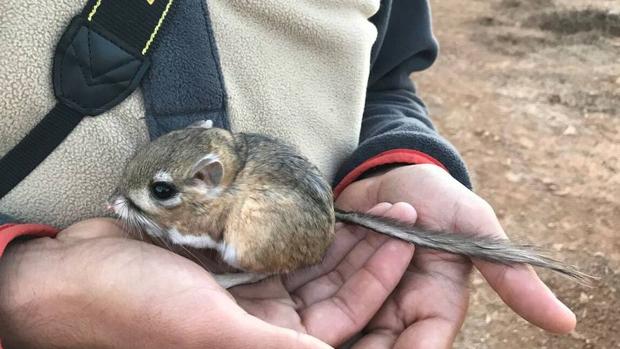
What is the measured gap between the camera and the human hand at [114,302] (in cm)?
124

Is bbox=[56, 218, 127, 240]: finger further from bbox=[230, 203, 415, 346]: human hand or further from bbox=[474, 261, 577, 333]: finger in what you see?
bbox=[474, 261, 577, 333]: finger

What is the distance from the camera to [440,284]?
1.55m

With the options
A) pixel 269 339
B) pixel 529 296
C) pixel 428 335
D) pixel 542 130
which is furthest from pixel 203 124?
pixel 542 130

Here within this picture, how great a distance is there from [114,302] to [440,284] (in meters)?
0.70

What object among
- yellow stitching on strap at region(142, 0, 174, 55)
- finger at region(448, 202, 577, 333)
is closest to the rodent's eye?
yellow stitching on strap at region(142, 0, 174, 55)

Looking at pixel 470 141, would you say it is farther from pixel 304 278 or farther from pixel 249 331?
pixel 249 331

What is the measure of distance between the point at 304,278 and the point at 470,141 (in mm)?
2599

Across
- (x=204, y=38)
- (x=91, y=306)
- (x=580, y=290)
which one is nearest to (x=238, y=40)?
(x=204, y=38)

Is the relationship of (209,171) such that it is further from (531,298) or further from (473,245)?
(531,298)

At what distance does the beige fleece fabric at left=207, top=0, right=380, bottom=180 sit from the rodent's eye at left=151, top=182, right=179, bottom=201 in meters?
0.21

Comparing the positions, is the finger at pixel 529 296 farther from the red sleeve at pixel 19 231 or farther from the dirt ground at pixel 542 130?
the dirt ground at pixel 542 130

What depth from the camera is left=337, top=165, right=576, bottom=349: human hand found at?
1.44 metres

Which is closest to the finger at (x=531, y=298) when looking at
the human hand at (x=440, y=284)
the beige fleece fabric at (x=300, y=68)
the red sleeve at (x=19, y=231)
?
the human hand at (x=440, y=284)

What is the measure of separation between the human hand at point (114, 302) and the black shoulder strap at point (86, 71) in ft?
0.56
